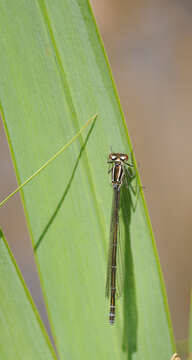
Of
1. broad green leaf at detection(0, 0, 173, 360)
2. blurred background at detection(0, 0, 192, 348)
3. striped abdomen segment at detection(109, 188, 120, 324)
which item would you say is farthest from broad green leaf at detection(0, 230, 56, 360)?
blurred background at detection(0, 0, 192, 348)

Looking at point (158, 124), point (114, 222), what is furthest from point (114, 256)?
point (158, 124)

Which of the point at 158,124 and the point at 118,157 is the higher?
the point at 158,124

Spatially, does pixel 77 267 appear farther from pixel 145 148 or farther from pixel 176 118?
pixel 176 118

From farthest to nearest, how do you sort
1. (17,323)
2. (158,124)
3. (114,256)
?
(158,124) < (114,256) < (17,323)

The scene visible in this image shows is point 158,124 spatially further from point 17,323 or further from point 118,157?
point 17,323

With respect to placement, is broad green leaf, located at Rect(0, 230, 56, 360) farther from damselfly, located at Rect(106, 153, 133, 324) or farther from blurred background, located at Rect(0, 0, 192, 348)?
blurred background, located at Rect(0, 0, 192, 348)

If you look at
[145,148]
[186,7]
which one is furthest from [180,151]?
[186,7]

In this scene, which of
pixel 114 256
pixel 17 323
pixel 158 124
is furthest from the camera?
pixel 158 124
